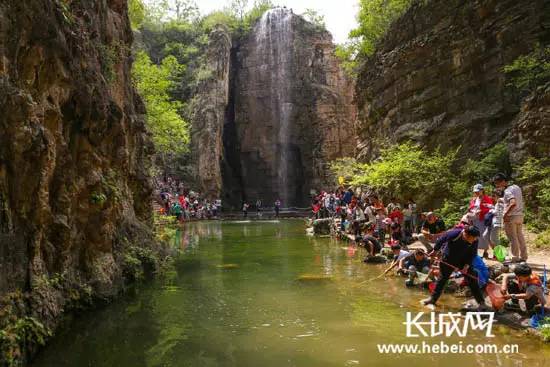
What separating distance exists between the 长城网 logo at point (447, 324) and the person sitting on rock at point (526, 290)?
1.26ft

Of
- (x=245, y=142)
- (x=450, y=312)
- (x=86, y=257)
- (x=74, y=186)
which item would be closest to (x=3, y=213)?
(x=74, y=186)

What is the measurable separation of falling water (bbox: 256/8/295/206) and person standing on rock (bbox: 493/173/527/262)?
3601 cm

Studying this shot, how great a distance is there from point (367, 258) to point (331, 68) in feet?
118

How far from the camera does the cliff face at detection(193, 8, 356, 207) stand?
4391 centimetres

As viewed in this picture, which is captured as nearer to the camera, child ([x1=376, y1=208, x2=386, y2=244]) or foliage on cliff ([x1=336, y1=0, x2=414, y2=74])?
child ([x1=376, y1=208, x2=386, y2=244])

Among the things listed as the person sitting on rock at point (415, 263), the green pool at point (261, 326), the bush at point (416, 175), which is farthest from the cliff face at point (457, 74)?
the green pool at point (261, 326)

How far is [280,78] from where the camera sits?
45750 millimetres

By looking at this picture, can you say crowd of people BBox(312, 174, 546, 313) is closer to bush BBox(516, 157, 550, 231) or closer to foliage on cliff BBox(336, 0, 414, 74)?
bush BBox(516, 157, 550, 231)

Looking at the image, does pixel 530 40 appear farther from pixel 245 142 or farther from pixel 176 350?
pixel 245 142

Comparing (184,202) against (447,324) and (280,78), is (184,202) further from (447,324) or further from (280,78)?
(447,324)

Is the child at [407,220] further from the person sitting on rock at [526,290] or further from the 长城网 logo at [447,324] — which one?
the person sitting on rock at [526,290]

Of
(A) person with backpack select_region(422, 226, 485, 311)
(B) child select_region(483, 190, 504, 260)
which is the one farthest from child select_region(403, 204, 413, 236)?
(A) person with backpack select_region(422, 226, 485, 311)

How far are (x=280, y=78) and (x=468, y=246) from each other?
40.3 meters

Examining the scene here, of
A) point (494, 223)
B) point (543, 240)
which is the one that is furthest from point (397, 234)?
point (494, 223)
